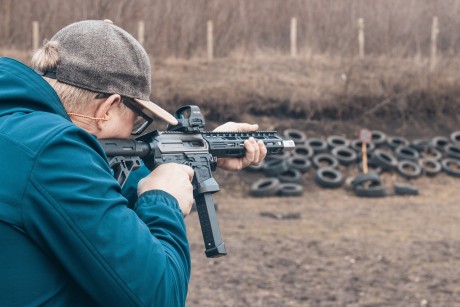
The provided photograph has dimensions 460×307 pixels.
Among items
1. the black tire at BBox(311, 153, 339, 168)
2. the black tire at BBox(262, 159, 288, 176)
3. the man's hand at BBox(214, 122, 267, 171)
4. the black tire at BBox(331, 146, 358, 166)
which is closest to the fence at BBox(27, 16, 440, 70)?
the black tire at BBox(331, 146, 358, 166)

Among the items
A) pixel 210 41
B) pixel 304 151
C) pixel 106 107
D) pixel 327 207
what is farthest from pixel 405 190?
pixel 106 107

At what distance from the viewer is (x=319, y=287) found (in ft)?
24.3

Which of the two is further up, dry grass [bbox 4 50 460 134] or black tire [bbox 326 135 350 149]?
dry grass [bbox 4 50 460 134]

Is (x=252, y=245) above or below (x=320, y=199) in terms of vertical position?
above

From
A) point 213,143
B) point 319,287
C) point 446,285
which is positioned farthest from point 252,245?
point 213,143

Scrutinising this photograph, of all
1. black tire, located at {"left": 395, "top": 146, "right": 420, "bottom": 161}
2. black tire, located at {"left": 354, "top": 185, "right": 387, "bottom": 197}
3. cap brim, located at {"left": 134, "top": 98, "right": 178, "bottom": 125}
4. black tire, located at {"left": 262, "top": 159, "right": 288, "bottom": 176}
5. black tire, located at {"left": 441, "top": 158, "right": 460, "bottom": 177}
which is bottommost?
black tire, located at {"left": 441, "top": 158, "right": 460, "bottom": 177}

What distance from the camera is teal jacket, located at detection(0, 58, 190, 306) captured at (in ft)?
5.41

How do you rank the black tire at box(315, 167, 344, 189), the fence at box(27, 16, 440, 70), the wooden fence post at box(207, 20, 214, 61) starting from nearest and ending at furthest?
the black tire at box(315, 167, 344, 189), the fence at box(27, 16, 440, 70), the wooden fence post at box(207, 20, 214, 61)

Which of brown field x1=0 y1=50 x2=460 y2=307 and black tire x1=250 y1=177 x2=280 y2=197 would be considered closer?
brown field x1=0 y1=50 x2=460 y2=307

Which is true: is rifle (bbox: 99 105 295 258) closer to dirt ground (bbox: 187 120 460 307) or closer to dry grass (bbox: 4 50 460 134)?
dirt ground (bbox: 187 120 460 307)

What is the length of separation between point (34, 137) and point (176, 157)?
0.88m

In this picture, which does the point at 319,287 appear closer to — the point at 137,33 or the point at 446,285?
the point at 446,285

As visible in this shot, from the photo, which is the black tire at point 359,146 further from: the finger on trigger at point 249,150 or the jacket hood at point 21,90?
the jacket hood at point 21,90

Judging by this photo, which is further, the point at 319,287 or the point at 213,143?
the point at 319,287
